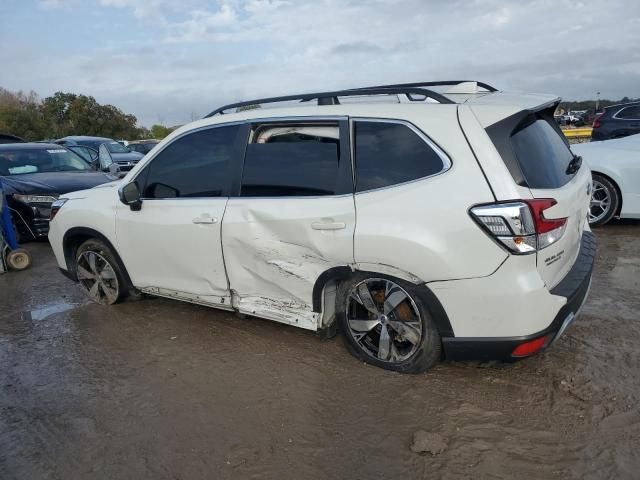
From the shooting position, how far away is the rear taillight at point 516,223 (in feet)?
9.07

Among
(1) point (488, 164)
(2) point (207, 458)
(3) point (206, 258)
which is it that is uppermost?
(1) point (488, 164)

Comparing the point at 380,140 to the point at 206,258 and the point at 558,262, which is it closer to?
the point at 558,262

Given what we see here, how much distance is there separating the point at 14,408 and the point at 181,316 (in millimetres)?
1585

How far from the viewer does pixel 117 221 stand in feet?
14.6

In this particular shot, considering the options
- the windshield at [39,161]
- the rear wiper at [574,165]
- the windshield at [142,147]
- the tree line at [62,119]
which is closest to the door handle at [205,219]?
the rear wiper at [574,165]

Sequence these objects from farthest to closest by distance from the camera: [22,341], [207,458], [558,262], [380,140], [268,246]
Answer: [22,341]
[268,246]
[380,140]
[558,262]
[207,458]

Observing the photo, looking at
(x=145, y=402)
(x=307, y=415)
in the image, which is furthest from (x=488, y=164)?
(x=145, y=402)

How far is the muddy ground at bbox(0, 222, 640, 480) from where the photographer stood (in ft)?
8.64

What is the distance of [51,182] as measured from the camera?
26.2 feet

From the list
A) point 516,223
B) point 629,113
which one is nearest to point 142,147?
point 629,113

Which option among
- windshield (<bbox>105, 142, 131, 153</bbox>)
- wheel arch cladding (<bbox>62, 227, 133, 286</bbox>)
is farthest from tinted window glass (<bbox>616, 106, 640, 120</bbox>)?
windshield (<bbox>105, 142, 131, 153</bbox>)

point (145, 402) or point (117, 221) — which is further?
point (117, 221)

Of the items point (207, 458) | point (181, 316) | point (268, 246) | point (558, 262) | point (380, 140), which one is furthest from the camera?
point (181, 316)

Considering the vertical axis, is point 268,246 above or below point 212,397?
above
